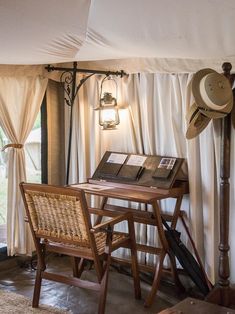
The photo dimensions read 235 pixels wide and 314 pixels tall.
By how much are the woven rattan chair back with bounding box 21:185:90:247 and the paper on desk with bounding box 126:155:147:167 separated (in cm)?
92

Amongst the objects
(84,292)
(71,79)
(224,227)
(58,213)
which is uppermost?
(71,79)

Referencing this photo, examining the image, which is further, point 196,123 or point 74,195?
point 196,123

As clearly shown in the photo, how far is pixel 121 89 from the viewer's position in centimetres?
339

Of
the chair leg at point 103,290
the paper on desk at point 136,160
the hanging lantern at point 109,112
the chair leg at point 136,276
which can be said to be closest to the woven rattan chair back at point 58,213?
the chair leg at point 103,290

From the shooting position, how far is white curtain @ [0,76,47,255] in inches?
129

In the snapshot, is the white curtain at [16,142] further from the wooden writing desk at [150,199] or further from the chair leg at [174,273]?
the chair leg at [174,273]

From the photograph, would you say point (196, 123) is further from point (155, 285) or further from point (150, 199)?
point (155, 285)

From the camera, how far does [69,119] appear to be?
3744 millimetres

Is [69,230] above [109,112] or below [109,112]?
below

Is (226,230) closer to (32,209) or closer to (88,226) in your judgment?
(88,226)

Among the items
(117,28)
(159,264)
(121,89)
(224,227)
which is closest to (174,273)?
(159,264)

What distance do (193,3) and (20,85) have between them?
2.28 m

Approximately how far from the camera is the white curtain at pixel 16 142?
329cm

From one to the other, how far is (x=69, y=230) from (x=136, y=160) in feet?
3.20
